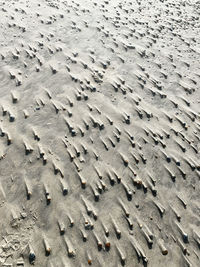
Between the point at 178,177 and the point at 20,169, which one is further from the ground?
the point at 178,177

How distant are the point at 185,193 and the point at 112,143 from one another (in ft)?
6.61

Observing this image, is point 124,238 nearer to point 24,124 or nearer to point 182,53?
point 24,124

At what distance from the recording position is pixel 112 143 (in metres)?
6.42

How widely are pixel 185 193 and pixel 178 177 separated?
411mm

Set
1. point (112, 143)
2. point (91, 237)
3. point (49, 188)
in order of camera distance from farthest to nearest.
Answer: point (112, 143) → point (49, 188) → point (91, 237)

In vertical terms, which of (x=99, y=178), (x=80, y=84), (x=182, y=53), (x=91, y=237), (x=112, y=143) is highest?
(x=182, y=53)

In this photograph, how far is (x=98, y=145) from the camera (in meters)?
6.36

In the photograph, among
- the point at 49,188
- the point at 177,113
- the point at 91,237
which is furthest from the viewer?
the point at 177,113

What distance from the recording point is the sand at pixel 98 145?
4.78 m

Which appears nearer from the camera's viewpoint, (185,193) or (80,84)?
(185,193)

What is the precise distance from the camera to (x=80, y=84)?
8070mm

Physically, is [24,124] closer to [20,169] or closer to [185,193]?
[20,169]

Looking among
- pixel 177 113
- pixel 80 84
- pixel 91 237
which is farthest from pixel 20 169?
pixel 177 113

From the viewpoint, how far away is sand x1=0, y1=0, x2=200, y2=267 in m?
4.78
